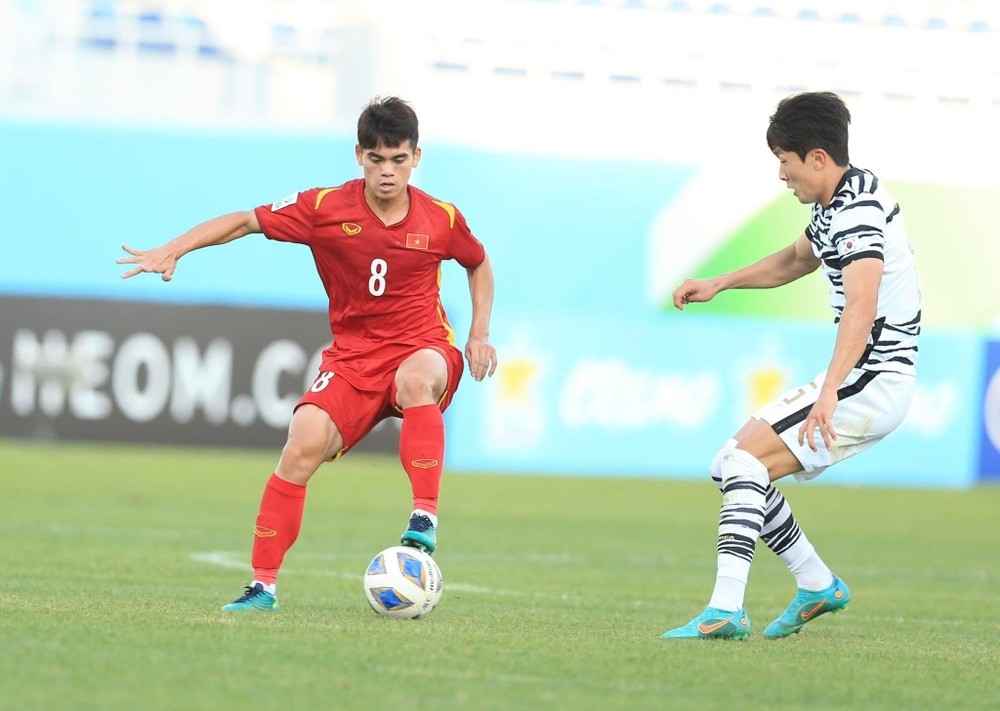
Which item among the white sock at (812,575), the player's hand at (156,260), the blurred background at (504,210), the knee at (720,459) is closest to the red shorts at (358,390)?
the player's hand at (156,260)

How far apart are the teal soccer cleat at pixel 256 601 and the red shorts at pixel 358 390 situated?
63 cm

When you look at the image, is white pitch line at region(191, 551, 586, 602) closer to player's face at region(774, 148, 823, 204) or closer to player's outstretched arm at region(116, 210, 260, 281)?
player's outstretched arm at region(116, 210, 260, 281)

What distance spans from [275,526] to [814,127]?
2380 millimetres

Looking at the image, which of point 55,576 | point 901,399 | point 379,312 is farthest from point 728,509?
point 55,576

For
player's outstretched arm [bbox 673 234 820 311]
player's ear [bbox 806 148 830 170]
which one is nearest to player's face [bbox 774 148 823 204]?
player's ear [bbox 806 148 830 170]

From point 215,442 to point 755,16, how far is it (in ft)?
33.1

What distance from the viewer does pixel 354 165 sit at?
21188 mm

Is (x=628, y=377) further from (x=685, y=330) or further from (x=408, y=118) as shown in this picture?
(x=408, y=118)

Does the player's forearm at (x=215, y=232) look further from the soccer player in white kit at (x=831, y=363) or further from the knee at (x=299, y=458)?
the soccer player in white kit at (x=831, y=363)

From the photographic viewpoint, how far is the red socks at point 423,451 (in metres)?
6.12

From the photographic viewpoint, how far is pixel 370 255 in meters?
6.27

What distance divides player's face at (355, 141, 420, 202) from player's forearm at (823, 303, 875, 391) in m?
1.68

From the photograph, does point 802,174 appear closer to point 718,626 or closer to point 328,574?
point 718,626

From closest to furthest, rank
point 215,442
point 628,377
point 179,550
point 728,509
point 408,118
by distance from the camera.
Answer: point 728,509, point 408,118, point 179,550, point 215,442, point 628,377
